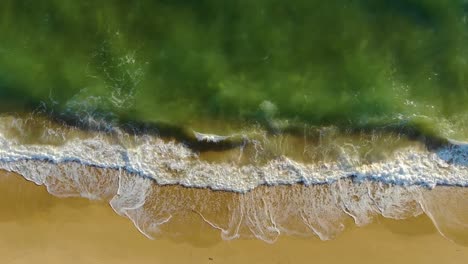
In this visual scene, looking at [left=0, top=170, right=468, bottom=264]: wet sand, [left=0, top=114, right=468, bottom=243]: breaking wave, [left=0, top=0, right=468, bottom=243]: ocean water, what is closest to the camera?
[left=0, top=170, right=468, bottom=264]: wet sand

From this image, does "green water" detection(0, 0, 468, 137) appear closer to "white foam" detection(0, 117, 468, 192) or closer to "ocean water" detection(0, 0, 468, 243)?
"ocean water" detection(0, 0, 468, 243)

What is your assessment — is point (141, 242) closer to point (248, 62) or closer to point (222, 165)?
point (222, 165)

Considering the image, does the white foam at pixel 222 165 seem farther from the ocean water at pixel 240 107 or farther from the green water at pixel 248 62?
the green water at pixel 248 62

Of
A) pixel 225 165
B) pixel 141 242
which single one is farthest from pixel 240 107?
pixel 141 242

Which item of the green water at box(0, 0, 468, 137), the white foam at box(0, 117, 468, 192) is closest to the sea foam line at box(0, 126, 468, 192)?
the white foam at box(0, 117, 468, 192)

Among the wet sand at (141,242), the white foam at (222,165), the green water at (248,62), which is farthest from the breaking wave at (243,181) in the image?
the green water at (248,62)

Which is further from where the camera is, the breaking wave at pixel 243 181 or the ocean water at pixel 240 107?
the ocean water at pixel 240 107

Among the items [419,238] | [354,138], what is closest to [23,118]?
[354,138]
